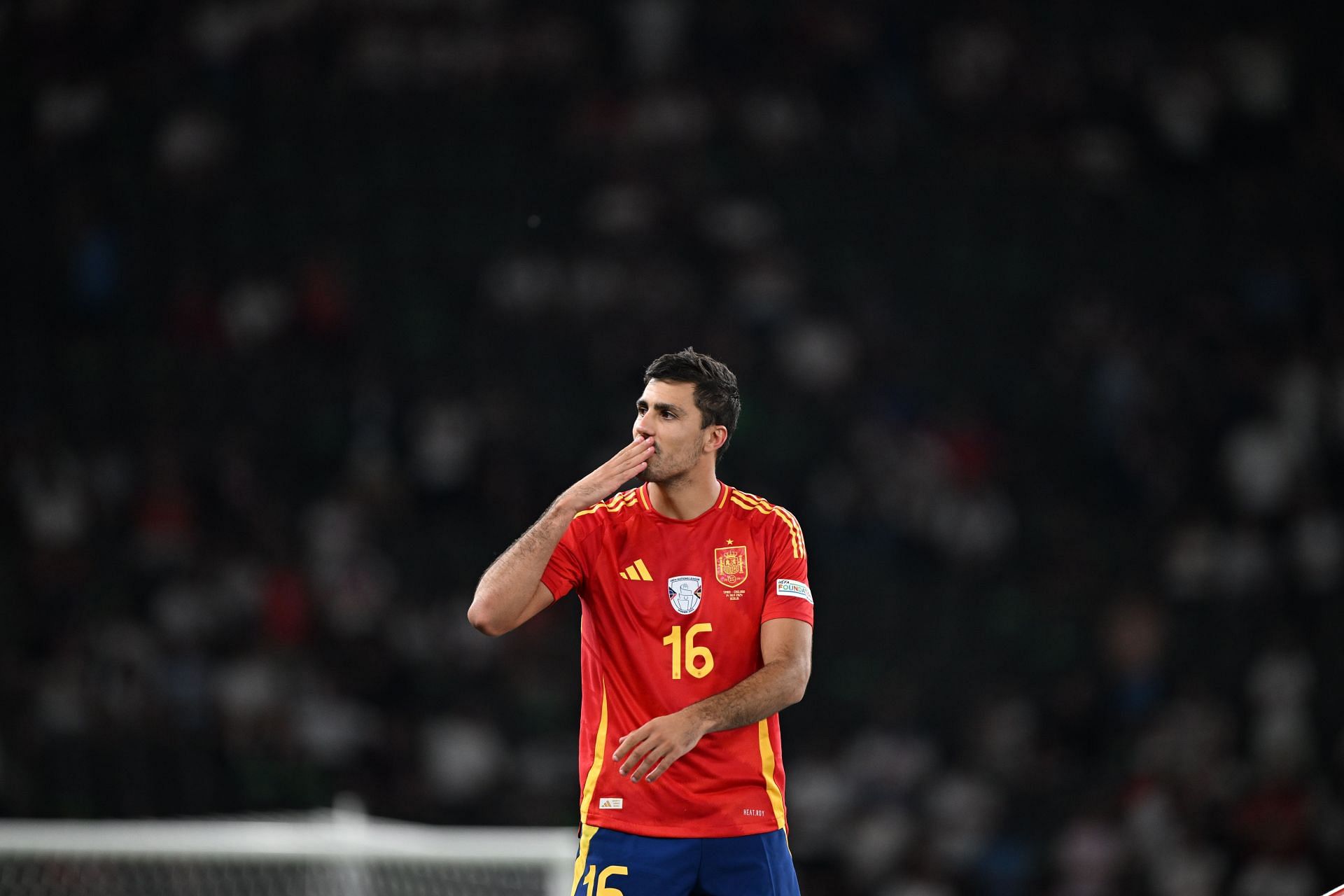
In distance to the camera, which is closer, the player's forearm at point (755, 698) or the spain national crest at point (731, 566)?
the player's forearm at point (755, 698)

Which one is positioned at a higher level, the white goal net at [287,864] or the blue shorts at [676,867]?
the blue shorts at [676,867]

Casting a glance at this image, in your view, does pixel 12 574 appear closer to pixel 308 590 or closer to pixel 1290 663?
pixel 308 590

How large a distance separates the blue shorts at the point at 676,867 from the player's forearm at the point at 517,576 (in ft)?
2.21

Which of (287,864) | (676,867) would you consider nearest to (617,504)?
(676,867)

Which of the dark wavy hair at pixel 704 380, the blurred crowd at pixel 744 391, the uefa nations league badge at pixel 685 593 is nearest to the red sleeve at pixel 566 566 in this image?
the uefa nations league badge at pixel 685 593

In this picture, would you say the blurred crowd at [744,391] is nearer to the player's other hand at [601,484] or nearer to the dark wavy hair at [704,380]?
the dark wavy hair at [704,380]

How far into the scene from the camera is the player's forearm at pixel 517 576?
457 centimetres

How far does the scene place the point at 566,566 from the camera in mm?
4773

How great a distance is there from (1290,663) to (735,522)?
819 cm

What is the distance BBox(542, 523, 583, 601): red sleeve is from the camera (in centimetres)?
472

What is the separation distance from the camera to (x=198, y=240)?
48.6ft

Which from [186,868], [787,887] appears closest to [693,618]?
[787,887]

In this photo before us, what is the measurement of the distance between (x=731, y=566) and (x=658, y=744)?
0.67 meters

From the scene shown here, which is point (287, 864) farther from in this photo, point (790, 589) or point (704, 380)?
point (704, 380)
